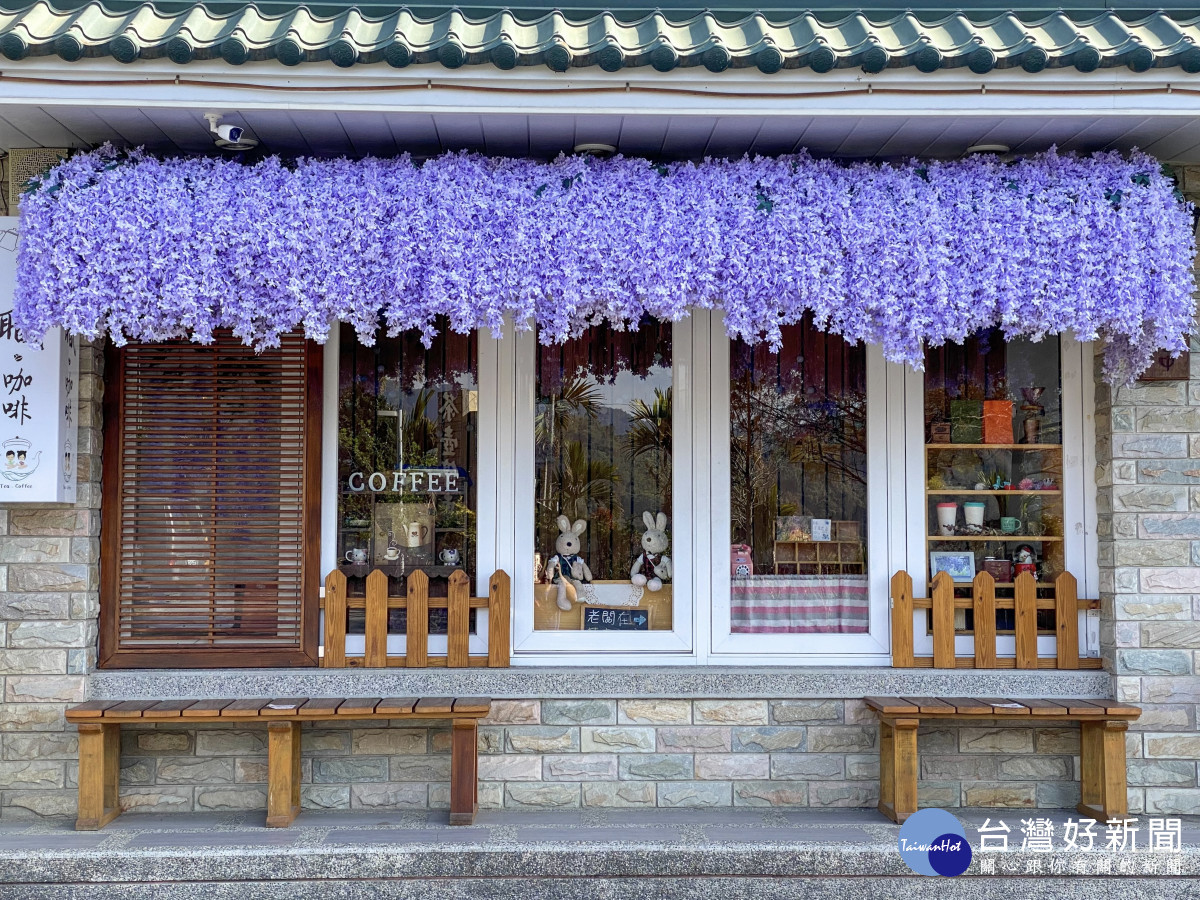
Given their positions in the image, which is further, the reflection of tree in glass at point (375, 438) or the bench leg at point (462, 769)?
the reflection of tree in glass at point (375, 438)

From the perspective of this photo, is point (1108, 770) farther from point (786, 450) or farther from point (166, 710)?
point (166, 710)

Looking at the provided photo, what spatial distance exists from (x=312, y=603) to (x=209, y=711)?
761 mm

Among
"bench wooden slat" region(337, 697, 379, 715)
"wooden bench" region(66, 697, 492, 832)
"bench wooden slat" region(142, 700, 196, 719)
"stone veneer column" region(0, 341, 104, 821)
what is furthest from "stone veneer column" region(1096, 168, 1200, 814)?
"stone veneer column" region(0, 341, 104, 821)

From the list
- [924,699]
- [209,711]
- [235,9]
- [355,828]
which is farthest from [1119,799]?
[235,9]

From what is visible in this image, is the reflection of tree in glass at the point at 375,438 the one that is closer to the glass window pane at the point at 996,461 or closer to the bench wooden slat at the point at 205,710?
the bench wooden slat at the point at 205,710

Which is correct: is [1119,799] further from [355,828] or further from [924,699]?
[355,828]

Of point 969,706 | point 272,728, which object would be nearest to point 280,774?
point 272,728

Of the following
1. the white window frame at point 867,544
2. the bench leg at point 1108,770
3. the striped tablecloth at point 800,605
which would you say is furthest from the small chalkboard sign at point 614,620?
the bench leg at point 1108,770

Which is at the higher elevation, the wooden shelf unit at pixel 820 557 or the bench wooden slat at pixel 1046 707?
the wooden shelf unit at pixel 820 557

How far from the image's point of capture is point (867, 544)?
5930 mm

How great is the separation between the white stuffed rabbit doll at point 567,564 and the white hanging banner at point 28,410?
2617 millimetres

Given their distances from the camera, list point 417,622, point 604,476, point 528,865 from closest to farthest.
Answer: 1. point 528,865
2. point 417,622
3. point 604,476

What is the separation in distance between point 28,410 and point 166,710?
167cm

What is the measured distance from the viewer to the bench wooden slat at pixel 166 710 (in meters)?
5.22
